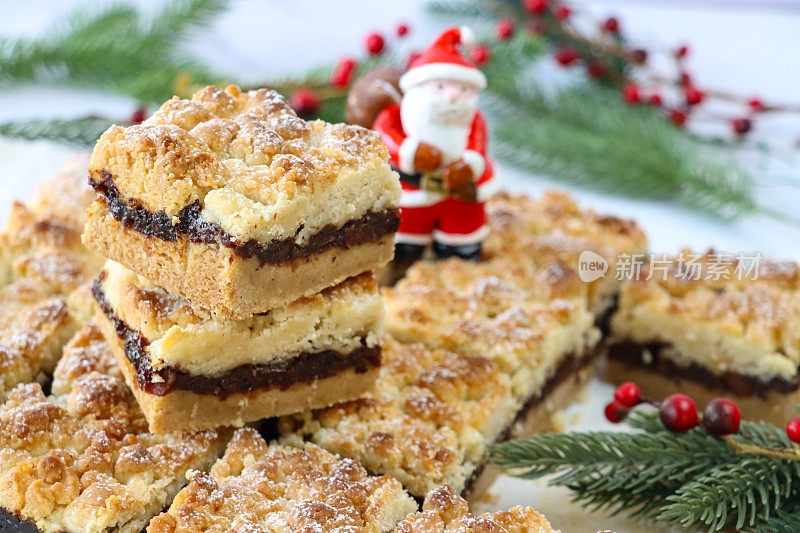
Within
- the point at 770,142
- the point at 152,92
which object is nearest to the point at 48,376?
the point at 152,92

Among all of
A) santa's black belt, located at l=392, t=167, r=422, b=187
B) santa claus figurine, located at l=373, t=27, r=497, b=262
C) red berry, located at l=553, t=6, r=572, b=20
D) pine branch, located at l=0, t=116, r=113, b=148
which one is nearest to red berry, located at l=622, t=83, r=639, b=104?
red berry, located at l=553, t=6, r=572, b=20

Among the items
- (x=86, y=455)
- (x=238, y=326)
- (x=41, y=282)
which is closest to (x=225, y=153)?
(x=238, y=326)

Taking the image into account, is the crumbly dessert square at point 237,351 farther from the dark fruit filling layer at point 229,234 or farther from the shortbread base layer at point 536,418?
the shortbread base layer at point 536,418

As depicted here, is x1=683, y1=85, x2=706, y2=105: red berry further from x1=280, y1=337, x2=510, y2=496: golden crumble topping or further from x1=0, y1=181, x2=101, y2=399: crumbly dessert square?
x1=0, y1=181, x2=101, y2=399: crumbly dessert square

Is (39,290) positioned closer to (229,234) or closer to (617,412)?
(229,234)

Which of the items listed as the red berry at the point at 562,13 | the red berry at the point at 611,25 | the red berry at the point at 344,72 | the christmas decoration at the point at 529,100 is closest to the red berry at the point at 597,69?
the christmas decoration at the point at 529,100
